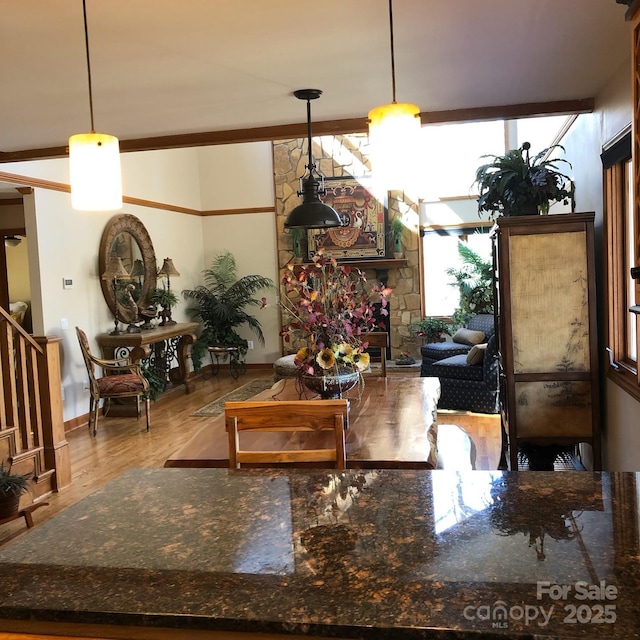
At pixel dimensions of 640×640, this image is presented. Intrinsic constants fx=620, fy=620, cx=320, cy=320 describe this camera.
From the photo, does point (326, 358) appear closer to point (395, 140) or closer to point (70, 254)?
point (395, 140)

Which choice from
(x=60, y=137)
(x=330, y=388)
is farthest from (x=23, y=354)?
(x=330, y=388)

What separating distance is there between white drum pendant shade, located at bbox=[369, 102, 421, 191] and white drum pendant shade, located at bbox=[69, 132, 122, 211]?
748 millimetres

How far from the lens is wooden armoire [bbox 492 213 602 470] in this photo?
136 inches

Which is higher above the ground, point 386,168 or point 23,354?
point 386,168

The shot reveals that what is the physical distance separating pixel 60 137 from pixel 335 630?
162 inches

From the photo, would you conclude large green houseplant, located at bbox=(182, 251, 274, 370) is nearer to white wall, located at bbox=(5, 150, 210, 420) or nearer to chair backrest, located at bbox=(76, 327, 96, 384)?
white wall, located at bbox=(5, 150, 210, 420)

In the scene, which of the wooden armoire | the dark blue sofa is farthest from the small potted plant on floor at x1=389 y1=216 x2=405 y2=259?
the wooden armoire

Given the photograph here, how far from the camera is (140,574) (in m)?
1.01

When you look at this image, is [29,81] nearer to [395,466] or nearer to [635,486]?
[395,466]

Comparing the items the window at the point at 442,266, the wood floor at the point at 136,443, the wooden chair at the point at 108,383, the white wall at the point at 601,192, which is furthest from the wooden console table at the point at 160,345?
the white wall at the point at 601,192

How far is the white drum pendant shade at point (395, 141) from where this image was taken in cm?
175

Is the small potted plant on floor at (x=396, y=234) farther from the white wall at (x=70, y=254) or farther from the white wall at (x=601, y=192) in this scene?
the white wall at (x=601, y=192)

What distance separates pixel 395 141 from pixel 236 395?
575 cm

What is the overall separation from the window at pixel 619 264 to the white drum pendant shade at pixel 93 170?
8.02 feet
